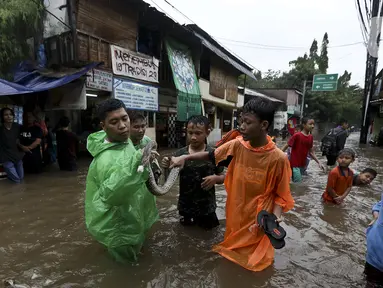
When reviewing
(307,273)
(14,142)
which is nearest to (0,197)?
(14,142)

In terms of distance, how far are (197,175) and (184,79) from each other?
904cm

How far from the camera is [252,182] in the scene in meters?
2.38

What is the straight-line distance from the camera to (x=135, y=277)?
98.7 inches

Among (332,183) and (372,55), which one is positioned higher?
(372,55)

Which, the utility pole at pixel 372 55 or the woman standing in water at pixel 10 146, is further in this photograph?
the utility pole at pixel 372 55

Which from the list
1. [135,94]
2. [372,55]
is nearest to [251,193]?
[135,94]

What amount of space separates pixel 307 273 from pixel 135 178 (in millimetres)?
2068

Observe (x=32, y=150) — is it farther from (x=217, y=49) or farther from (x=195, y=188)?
(x=217, y=49)

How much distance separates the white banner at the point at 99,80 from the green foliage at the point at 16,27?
1898mm

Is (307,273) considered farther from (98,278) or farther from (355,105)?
(355,105)

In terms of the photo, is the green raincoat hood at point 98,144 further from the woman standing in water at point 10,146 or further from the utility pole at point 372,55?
the utility pole at point 372,55

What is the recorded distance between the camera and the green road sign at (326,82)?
2247 centimetres

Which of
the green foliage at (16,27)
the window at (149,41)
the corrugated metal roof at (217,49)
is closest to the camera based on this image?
the green foliage at (16,27)

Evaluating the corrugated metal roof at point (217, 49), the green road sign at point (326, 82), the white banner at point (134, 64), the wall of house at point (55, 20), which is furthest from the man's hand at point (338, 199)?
the green road sign at point (326, 82)
